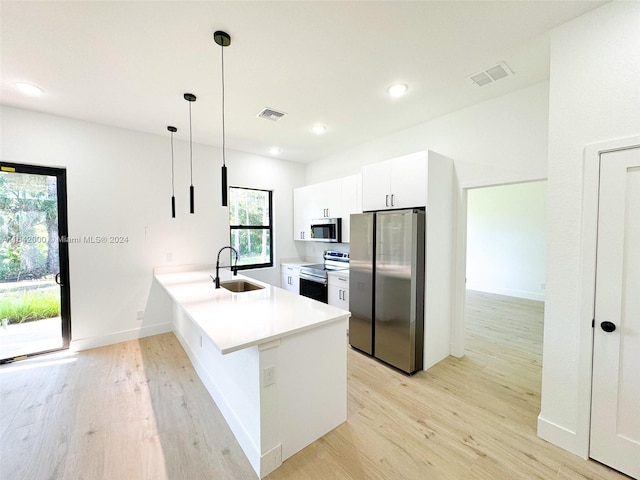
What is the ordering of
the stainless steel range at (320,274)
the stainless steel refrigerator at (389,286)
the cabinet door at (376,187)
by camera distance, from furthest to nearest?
the stainless steel range at (320,274) < the cabinet door at (376,187) < the stainless steel refrigerator at (389,286)

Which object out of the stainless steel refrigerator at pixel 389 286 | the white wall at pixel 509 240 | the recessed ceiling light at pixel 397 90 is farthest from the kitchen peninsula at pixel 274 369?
the white wall at pixel 509 240

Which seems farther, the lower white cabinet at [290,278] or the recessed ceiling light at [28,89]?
the lower white cabinet at [290,278]

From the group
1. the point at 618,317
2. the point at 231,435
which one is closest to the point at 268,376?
the point at 231,435

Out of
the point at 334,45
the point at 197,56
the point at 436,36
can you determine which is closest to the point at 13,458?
the point at 197,56

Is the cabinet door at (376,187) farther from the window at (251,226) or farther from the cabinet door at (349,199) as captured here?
the window at (251,226)

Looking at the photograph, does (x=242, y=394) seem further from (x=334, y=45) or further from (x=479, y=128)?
(x=479, y=128)

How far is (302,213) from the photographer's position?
5.00 m

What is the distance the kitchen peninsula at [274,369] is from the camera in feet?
5.35

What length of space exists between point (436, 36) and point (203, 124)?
9.11 feet

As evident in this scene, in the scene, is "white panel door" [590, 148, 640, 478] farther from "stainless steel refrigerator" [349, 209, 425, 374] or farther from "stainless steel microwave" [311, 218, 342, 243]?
"stainless steel microwave" [311, 218, 342, 243]

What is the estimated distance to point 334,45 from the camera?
1.96 m

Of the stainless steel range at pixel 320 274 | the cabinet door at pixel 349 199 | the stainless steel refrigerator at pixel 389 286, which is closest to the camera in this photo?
the stainless steel refrigerator at pixel 389 286

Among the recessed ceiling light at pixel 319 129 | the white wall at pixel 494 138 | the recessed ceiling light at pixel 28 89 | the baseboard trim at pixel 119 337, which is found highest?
the recessed ceiling light at pixel 319 129

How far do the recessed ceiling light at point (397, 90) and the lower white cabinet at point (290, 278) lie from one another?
299 cm
